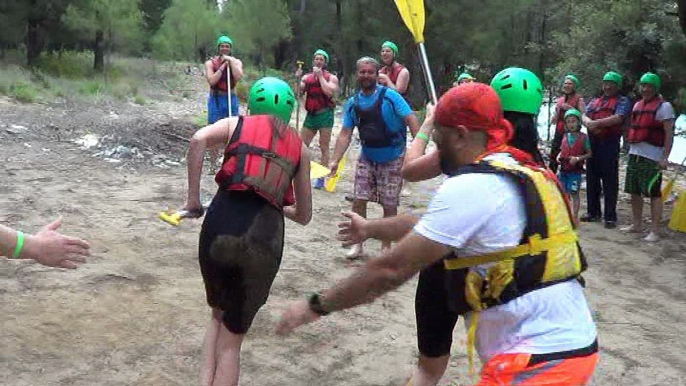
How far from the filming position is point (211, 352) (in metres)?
3.46

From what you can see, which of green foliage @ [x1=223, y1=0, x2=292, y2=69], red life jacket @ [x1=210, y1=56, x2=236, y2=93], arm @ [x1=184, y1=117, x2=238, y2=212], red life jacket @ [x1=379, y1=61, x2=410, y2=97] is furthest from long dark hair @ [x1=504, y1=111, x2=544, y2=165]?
green foliage @ [x1=223, y1=0, x2=292, y2=69]

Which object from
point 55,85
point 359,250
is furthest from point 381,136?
point 55,85

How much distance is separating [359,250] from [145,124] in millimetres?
6830

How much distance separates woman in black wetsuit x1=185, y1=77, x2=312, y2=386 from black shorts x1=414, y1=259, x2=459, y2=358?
2.38 feet

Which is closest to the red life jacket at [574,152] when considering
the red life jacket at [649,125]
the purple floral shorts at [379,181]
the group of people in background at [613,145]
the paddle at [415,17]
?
the group of people in background at [613,145]

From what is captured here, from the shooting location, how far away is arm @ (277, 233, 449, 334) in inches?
76.4

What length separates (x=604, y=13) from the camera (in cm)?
1420

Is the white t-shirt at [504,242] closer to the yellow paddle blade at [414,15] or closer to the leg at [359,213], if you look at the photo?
the yellow paddle blade at [414,15]

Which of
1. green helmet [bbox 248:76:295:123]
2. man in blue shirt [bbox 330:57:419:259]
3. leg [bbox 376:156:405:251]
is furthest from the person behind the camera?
leg [bbox 376:156:405:251]

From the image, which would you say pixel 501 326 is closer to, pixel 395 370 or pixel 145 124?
pixel 395 370

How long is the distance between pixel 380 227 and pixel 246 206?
0.77 meters

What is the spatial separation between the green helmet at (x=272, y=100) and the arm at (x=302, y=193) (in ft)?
0.72

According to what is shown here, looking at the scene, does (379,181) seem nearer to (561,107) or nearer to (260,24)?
(561,107)

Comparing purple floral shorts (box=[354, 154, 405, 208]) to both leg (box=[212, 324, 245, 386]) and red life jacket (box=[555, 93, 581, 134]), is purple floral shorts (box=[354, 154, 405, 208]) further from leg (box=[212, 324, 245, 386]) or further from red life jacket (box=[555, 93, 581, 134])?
red life jacket (box=[555, 93, 581, 134])
